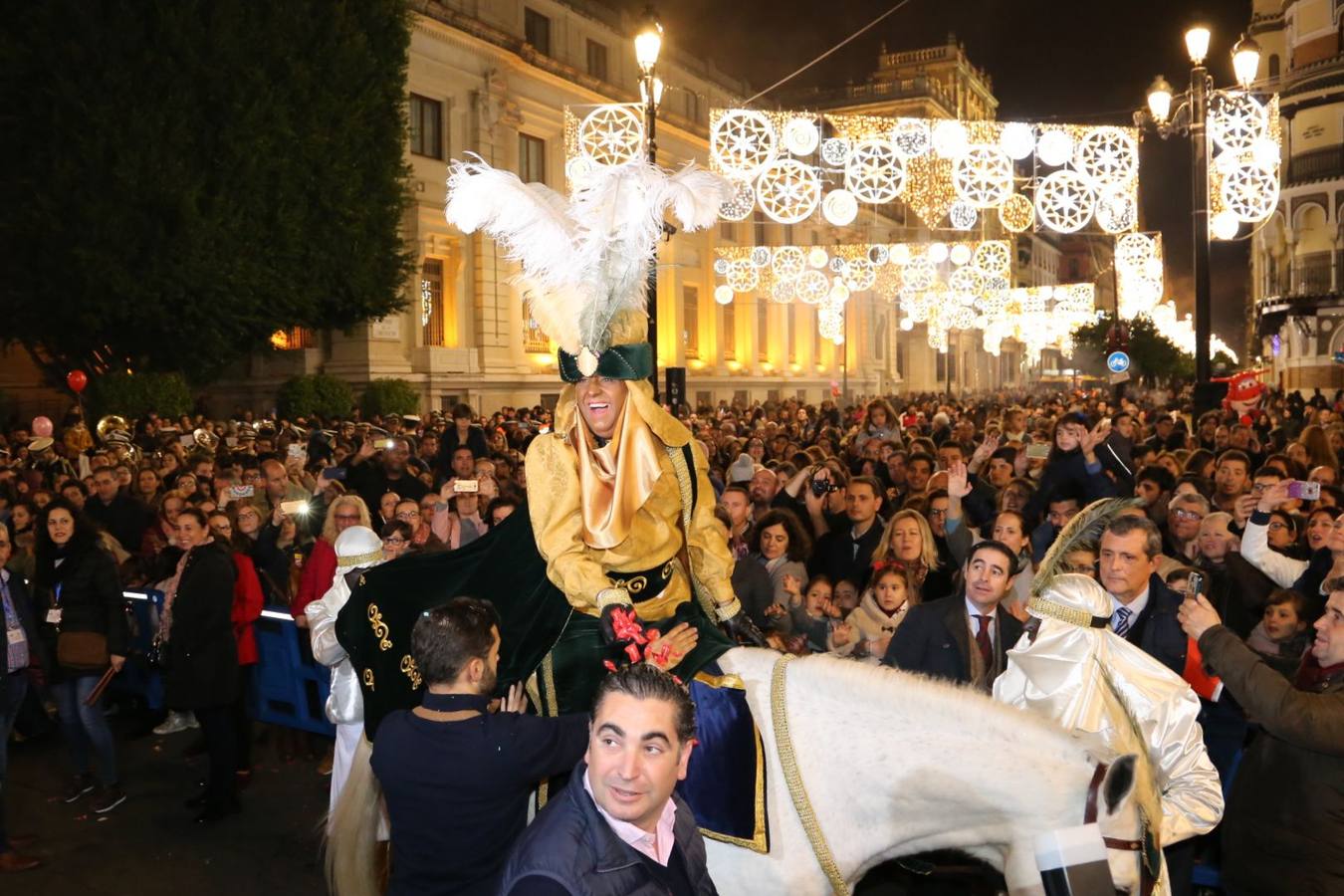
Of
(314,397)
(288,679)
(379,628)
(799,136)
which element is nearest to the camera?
(379,628)

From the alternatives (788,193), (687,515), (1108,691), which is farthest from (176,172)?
(1108,691)

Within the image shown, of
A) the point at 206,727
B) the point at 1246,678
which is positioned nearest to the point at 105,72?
the point at 206,727

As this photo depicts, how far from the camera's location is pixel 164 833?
659cm

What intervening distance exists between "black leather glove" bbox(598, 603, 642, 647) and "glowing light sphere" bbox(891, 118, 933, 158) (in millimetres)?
12912

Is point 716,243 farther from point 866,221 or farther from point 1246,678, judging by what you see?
point 1246,678

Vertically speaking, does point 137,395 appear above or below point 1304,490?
above

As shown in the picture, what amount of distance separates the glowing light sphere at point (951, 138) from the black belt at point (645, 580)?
473 inches

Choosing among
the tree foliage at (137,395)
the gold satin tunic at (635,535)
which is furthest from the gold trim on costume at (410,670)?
the tree foliage at (137,395)

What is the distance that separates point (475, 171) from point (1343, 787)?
13.1ft

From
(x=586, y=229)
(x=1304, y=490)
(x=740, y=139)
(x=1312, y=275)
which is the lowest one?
(x=1304, y=490)

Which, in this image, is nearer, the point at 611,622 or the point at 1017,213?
the point at 611,622

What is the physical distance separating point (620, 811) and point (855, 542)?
6.74 m

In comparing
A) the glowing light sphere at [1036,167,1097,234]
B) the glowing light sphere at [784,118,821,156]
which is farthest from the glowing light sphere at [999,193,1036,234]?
the glowing light sphere at [784,118,821,156]

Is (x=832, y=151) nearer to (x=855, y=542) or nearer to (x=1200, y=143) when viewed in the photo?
(x=1200, y=143)
